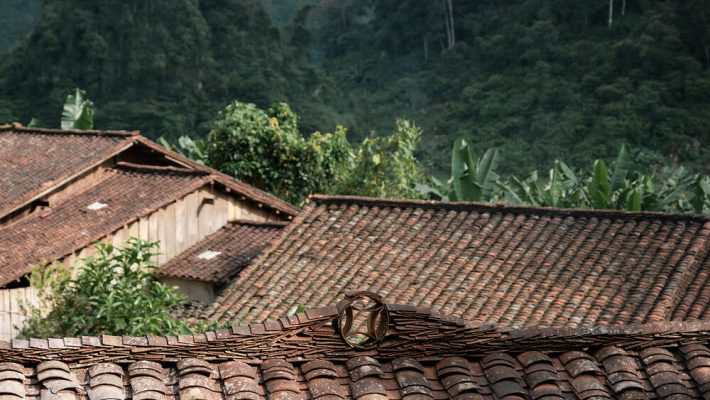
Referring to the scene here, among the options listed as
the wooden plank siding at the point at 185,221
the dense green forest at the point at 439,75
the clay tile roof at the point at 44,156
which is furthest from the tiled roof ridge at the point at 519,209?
the dense green forest at the point at 439,75

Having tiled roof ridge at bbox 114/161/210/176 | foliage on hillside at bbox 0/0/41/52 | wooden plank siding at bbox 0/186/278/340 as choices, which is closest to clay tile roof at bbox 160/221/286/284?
wooden plank siding at bbox 0/186/278/340

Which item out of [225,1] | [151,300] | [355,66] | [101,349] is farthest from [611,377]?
[355,66]

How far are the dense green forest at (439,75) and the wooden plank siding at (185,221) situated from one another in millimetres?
22129

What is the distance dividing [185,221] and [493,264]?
8179 mm

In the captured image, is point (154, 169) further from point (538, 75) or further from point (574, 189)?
point (538, 75)

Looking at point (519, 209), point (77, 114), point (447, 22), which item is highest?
point (447, 22)

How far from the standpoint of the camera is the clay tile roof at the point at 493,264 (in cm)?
1466

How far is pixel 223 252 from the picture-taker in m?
21.4

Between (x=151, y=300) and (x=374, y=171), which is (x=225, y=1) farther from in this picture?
(x=151, y=300)

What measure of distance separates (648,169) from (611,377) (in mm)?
35724

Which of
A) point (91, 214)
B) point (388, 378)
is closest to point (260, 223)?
point (91, 214)

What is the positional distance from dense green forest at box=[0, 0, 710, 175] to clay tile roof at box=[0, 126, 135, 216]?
23.5m

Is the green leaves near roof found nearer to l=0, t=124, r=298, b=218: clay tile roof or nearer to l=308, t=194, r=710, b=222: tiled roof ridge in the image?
l=0, t=124, r=298, b=218: clay tile roof

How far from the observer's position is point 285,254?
17.2 metres
